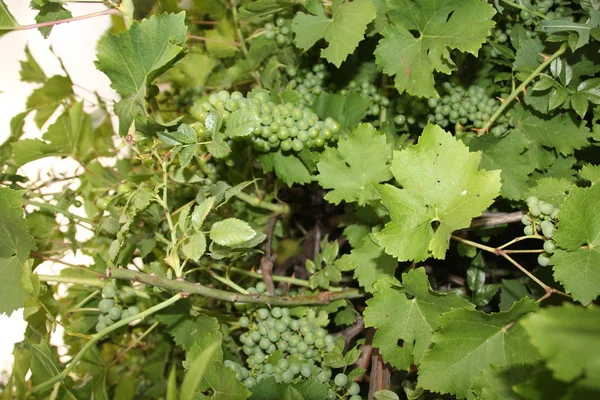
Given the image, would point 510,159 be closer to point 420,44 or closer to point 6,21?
point 420,44

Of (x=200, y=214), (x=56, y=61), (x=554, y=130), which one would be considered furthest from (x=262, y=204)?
(x=56, y=61)

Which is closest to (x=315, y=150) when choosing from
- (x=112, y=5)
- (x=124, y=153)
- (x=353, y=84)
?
(x=353, y=84)

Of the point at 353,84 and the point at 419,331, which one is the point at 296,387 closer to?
the point at 419,331

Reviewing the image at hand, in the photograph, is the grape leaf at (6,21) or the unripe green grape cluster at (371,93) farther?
the unripe green grape cluster at (371,93)

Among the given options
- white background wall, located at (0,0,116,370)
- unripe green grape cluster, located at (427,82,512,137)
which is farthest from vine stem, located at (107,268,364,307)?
white background wall, located at (0,0,116,370)

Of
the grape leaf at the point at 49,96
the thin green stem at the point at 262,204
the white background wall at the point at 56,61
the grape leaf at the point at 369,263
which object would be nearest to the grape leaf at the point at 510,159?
the grape leaf at the point at 369,263

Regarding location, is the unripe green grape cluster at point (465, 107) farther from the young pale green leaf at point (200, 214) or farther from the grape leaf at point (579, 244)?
the young pale green leaf at point (200, 214)

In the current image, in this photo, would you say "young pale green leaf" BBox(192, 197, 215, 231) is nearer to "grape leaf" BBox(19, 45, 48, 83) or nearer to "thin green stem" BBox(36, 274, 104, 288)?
"thin green stem" BBox(36, 274, 104, 288)
